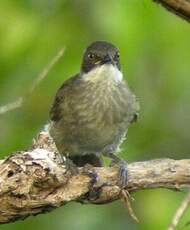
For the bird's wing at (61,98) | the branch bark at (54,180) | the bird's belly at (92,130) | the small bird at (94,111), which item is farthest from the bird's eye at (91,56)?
the branch bark at (54,180)

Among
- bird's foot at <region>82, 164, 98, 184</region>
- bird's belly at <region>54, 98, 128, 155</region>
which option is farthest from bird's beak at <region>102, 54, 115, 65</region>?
bird's foot at <region>82, 164, 98, 184</region>

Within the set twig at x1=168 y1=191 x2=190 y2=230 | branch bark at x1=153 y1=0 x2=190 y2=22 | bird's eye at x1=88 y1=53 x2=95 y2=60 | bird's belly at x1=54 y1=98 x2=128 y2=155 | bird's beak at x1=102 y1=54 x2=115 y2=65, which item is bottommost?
twig at x1=168 y1=191 x2=190 y2=230

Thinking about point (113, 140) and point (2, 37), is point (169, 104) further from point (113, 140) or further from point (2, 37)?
point (2, 37)

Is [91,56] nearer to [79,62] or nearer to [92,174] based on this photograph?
[79,62]

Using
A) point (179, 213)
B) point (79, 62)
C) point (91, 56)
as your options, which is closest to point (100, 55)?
point (91, 56)

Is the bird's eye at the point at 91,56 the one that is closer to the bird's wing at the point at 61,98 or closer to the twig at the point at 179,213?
the bird's wing at the point at 61,98

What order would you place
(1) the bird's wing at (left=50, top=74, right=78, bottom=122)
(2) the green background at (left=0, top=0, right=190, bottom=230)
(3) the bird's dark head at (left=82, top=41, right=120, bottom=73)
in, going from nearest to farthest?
(2) the green background at (left=0, top=0, right=190, bottom=230)
(3) the bird's dark head at (left=82, top=41, right=120, bottom=73)
(1) the bird's wing at (left=50, top=74, right=78, bottom=122)

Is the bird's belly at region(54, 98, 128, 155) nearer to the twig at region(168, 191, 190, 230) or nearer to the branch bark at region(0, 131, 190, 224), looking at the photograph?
the branch bark at region(0, 131, 190, 224)
